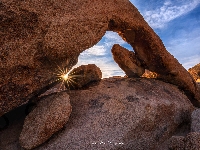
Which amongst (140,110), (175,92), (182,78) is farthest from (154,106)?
(182,78)

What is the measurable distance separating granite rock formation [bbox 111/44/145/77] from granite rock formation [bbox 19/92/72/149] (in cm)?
469

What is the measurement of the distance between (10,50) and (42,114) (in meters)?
2.02

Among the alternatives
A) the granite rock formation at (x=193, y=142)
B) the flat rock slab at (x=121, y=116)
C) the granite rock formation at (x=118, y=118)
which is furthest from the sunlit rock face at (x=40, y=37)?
the granite rock formation at (x=193, y=142)

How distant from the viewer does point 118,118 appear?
6633 mm

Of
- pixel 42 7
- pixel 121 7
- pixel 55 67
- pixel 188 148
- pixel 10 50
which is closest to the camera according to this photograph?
pixel 188 148

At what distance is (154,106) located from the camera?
762 centimetres

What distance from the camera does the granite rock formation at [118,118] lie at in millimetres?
6023

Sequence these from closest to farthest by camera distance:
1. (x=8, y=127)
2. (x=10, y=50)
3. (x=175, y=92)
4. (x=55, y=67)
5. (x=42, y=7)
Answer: (x=10, y=50)
(x=42, y=7)
(x=55, y=67)
(x=8, y=127)
(x=175, y=92)

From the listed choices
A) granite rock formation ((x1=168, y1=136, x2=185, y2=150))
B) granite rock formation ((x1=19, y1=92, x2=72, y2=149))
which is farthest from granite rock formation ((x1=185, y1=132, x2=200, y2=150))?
granite rock formation ((x1=19, y1=92, x2=72, y2=149))

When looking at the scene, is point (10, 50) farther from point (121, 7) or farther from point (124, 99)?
point (121, 7)

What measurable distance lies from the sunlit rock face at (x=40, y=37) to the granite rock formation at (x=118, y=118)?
1.42 metres

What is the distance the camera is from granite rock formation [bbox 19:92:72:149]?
5.89 metres

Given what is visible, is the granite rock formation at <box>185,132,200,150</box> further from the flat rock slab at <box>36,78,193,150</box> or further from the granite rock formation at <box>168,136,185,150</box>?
the flat rock slab at <box>36,78,193,150</box>

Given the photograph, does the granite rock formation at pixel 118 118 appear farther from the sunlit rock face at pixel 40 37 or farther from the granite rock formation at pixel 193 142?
the granite rock formation at pixel 193 142
